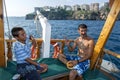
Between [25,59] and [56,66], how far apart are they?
104 centimetres

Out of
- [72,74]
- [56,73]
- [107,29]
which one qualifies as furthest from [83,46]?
[56,73]

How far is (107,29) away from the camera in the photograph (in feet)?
15.4

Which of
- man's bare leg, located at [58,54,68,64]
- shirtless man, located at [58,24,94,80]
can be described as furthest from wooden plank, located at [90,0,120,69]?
man's bare leg, located at [58,54,68,64]

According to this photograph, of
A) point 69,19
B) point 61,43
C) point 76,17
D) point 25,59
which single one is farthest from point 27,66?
point 69,19

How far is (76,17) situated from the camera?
205 feet

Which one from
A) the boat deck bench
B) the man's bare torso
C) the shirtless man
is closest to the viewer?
the boat deck bench

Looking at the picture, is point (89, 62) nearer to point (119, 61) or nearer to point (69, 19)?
point (119, 61)

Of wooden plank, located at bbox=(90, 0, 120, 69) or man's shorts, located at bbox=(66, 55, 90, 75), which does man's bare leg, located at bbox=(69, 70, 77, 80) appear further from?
wooden plank, located at bbox=(90, 0, 120, 69)

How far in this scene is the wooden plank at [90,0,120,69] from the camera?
4570mm

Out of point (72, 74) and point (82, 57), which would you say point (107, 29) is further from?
point (72, 74)

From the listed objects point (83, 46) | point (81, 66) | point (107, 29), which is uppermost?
point (107, 29)

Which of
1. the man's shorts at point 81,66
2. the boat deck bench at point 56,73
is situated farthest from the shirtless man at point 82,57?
the boat deck bench at point 56,73

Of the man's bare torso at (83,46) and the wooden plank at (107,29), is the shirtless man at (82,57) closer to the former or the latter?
the man's bare torso at (83,46)

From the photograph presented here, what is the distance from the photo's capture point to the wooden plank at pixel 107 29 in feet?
15.0
